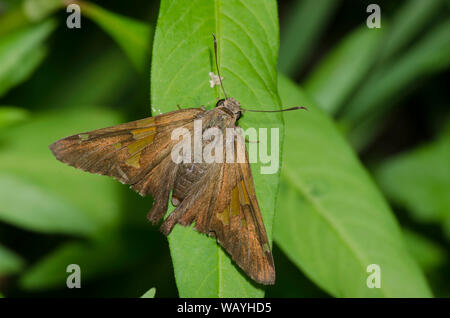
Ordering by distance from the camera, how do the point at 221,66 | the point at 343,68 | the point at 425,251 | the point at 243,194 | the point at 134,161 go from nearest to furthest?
the point at 221,66, the point at 243,194, the point at 134,161, the point at 343,68, the point at 425,251

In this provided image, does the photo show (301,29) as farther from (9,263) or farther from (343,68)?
(9,263)

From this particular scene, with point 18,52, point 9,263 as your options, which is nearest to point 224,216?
point 18,52

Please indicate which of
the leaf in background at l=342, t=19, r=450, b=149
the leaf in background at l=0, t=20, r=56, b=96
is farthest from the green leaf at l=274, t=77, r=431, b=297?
the leaf in background at l=342, t=19, r=450, b=149

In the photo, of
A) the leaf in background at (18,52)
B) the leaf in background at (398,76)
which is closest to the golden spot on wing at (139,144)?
the leaf in background at (18,52)

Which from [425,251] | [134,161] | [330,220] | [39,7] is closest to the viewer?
[134,161]

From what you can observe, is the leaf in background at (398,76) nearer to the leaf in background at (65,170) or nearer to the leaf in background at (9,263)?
the leaf in background at (65,170)

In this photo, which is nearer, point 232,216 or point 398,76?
point 232,216

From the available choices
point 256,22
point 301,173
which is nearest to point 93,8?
point 256,22
